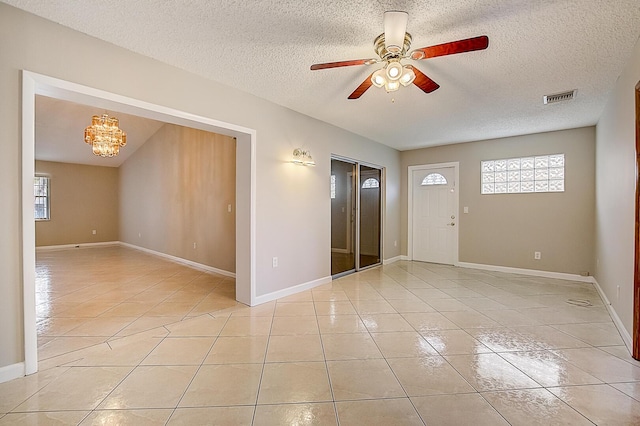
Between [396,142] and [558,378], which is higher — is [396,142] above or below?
above

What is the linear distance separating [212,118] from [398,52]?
206 cm

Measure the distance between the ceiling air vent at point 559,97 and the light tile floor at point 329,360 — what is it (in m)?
2.53

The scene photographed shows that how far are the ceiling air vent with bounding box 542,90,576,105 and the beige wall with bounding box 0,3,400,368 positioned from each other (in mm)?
2782

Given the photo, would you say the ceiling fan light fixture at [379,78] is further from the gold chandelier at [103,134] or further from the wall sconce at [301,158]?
the gold chandelier at [103,134]

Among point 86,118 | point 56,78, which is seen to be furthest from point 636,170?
point 86,118

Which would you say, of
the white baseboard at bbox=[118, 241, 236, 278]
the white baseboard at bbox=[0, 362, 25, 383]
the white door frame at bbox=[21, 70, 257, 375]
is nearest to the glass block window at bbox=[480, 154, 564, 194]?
the white door frame at bbox=[21, 70, 257, 375]

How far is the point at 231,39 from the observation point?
7.80 feet

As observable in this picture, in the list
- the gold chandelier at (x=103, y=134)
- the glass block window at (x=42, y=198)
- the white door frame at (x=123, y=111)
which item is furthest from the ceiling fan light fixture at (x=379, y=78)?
the glass block window at (x=42, y=198)

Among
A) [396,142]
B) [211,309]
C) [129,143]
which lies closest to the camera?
[211,309]

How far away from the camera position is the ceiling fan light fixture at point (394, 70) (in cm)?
209

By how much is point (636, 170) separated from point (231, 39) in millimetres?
3495

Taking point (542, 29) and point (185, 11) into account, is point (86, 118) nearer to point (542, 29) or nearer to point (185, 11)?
point (185, 11)

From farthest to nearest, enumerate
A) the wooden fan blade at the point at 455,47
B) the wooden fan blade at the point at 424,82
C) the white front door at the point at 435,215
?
the white front door at the point at 435,215 → the wooden fan blade at the point at 424,82 → the wooden fan blade at the point at 455,47

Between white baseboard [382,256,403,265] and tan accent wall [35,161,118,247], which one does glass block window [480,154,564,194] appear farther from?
tan accent wall [35,161,118,247]
